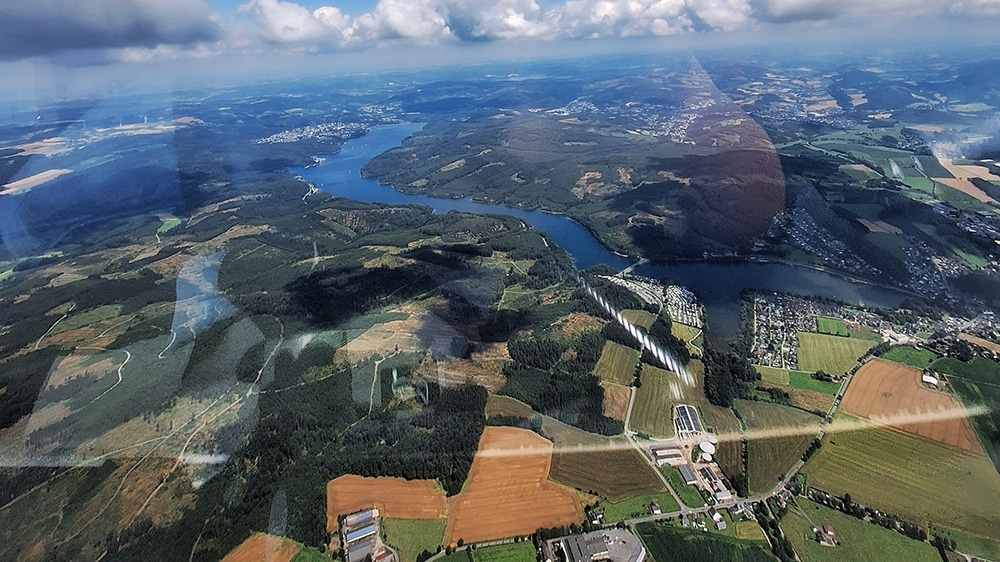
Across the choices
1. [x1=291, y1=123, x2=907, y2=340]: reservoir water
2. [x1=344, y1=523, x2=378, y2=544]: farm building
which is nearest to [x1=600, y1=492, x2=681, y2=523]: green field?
[x1=344, y1=523, x2=378, y2=544]: farm building

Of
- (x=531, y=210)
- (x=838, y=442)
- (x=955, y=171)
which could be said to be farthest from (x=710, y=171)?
(x=838, y=442)

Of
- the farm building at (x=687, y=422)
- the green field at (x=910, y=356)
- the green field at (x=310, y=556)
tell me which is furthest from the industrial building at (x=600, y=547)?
the green field at (x=910, y=356)

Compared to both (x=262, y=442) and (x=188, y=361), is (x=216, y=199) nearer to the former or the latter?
(x=188, y=361)

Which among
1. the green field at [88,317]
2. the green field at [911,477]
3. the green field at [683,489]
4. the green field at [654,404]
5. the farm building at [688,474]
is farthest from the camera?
the green field at [88,317]

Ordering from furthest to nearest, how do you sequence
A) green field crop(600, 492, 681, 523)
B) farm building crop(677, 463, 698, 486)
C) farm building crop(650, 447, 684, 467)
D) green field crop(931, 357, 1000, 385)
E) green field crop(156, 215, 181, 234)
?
1. green field crop(156, 215, 181, 234)
2. green field crop(931, 357, 1000, 385)
3. farm building crop(650, 447, 684, 467)
4. farm building crop(677, 463, 698, 486)
5. green field crop(600, 492, 681, 523)

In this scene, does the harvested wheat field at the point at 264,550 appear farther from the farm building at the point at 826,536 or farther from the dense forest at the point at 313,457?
the farm building at the point at 826,536

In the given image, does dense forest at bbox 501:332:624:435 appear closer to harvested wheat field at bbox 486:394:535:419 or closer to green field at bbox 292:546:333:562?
harvested wheat field at bbox 486:394:535:419

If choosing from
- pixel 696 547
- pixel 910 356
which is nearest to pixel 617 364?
pixel 696 547
